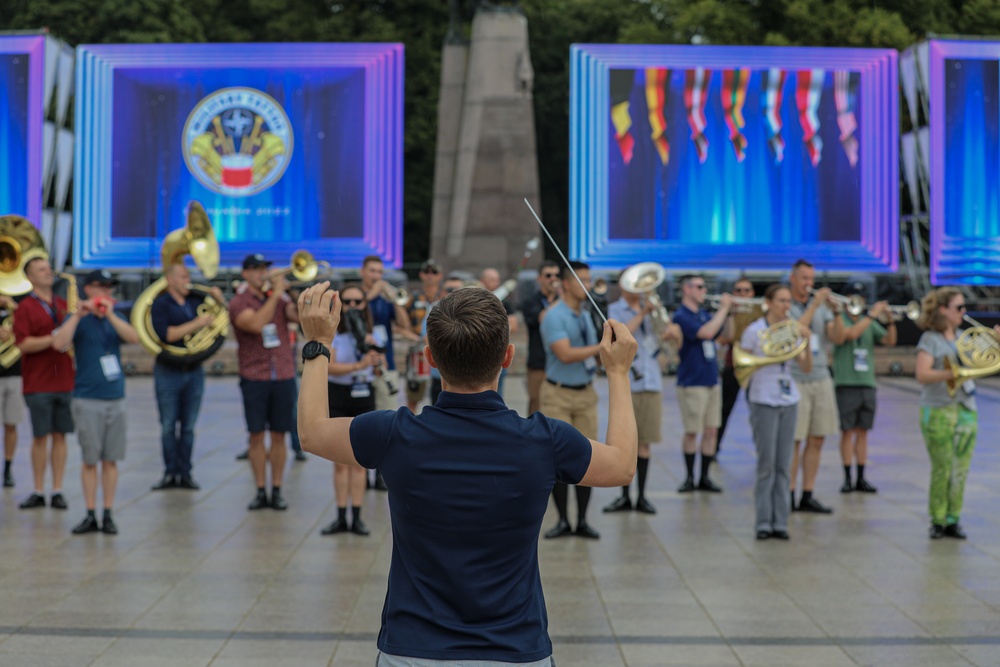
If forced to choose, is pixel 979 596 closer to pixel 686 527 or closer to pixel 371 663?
pixel 686 527

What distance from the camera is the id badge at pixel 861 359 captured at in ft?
34.5

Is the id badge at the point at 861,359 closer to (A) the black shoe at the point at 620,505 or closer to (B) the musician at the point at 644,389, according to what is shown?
(B) the musician at the point at 644,389

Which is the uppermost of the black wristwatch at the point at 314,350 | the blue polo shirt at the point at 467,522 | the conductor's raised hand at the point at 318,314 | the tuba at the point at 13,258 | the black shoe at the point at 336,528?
the tuba at the point at 13,258

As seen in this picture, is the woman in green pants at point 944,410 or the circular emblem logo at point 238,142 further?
the circular emblem logo at point 238,142

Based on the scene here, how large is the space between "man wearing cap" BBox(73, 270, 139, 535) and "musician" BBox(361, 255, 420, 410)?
1.80m

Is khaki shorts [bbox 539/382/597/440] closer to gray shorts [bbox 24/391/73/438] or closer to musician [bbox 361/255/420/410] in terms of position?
musician [bbox 361/255/420/410]

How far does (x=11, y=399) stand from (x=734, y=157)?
50.7ft

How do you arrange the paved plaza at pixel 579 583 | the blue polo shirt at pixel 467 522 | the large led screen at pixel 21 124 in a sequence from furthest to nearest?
1. the large led screen at pixel 21 124
2. the paved plaza at pixel 579 583
3. the blue polo shirt at pixel 467 522

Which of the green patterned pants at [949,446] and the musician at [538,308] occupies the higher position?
the musician at [538,308]

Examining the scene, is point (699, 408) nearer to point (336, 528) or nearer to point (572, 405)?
point (572, 405)

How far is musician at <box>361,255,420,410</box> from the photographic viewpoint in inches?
373

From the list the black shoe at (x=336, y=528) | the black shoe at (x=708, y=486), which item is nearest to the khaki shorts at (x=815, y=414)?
the black shoe at (x=708, y=486)

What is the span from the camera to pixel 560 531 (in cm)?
869

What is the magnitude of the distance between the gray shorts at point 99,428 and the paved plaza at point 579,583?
0.55 metres
